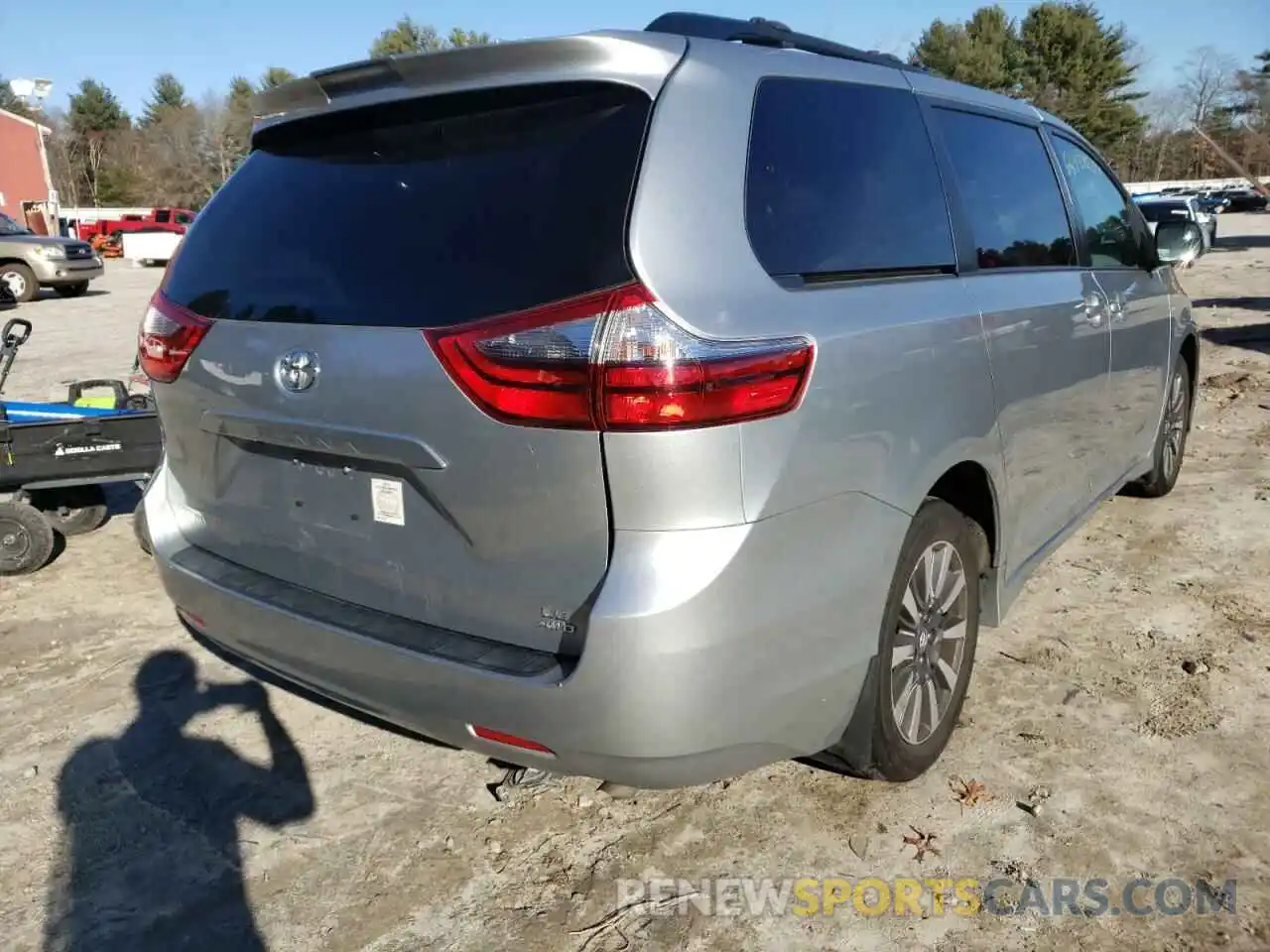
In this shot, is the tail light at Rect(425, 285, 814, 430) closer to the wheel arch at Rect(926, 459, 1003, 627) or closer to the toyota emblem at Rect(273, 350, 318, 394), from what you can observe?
the toyota emblem at Rect(273, 350, 318, 394)

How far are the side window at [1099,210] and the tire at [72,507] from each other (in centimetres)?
492

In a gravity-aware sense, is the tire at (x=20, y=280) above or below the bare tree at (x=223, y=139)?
below

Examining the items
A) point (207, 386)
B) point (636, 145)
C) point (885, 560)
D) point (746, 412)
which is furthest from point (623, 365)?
point (207, 386)

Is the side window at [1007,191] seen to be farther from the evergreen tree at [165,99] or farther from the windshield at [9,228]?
the evergreen tree at [165,99]

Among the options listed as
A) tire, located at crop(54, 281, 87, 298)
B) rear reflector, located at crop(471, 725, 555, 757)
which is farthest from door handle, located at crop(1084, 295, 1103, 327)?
tire, located at crop(54, 281, 87, 298)

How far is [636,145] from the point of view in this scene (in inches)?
81.3

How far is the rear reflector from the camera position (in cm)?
216

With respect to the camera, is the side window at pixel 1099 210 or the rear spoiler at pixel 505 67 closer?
the rear spoiler at pixel 505 67

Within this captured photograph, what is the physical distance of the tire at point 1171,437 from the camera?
5090 mm

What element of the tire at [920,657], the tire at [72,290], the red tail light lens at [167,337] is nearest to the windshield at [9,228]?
the tire at [72,290]

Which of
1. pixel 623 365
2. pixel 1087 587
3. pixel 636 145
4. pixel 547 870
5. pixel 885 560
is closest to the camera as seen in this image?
pixel 623 365

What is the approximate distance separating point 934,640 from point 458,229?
1.73 metres

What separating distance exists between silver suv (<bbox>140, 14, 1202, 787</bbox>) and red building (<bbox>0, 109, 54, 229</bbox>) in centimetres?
4505

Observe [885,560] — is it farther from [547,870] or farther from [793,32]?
[793,32]
